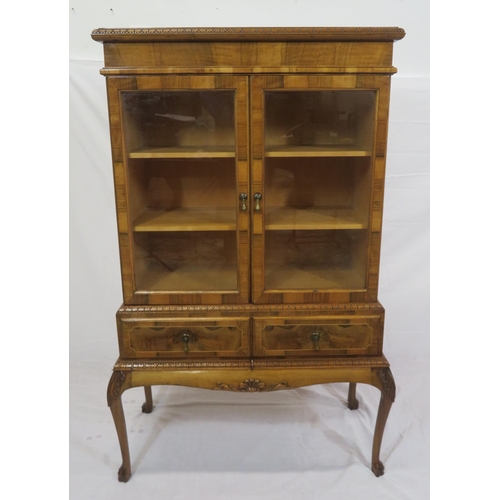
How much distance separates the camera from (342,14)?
1886mm

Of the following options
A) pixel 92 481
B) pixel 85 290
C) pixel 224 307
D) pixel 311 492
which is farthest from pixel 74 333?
pixel 311 492

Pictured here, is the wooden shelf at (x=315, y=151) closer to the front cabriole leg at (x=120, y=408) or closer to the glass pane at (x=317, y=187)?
the glass pane at (x=317, y=187)

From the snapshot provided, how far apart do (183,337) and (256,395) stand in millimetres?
710

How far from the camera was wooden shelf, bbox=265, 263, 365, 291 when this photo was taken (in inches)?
58.7

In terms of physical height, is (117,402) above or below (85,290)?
below

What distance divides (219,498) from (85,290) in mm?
1207

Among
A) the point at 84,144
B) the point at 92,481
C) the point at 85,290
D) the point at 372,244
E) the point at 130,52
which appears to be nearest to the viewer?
the point at 130,52

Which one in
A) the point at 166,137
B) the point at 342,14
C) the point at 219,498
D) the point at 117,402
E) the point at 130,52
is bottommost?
the point at 219,498

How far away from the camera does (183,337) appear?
1.47 meters

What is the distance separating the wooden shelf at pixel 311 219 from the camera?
1.48 meters

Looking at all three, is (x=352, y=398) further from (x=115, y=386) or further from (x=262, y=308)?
(x=115, y=386)

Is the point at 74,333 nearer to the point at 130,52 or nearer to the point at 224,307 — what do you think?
the point at 224,307

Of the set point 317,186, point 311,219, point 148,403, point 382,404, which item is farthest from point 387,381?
point 148,403

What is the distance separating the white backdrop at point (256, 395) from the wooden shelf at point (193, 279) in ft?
2.24
